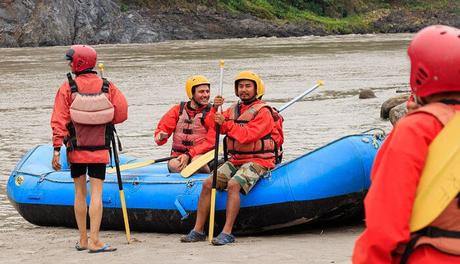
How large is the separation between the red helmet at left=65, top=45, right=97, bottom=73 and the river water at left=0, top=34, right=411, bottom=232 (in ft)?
7.19

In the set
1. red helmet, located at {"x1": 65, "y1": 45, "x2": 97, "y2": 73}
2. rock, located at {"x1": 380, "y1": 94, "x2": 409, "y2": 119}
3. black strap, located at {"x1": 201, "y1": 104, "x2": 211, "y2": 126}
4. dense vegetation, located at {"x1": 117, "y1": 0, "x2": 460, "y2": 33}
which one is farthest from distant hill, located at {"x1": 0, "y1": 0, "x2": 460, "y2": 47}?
red helmet, located at {"x1": 65, "y1": 45, "x2": 97, "y2": 73}

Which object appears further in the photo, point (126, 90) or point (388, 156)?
point (126, 90)

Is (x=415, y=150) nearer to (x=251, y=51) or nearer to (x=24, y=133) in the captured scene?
(x=24, y=133)

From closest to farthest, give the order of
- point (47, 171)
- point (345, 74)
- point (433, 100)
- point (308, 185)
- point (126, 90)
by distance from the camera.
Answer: point (433, 100)
point (308, 185)
point (47, 171)
point (126, 90)
point (345, 74)

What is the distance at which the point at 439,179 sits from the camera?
2.37 metres

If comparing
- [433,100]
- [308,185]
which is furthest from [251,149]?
[433,100]

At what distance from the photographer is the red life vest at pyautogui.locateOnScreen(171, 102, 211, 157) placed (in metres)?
7.54

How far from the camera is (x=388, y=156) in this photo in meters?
2.38

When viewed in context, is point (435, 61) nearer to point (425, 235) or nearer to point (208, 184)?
point (425, 235)

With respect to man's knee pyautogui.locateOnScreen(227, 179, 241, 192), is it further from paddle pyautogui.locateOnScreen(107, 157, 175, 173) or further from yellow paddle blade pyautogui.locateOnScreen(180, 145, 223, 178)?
paddle pyautogui.locateOnScreen(107, 157, 175, 173)

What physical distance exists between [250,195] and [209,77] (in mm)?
19203

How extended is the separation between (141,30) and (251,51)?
13136 millimetres

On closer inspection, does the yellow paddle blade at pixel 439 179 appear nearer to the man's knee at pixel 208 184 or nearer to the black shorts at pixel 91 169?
the black shorts at pixel 91 169

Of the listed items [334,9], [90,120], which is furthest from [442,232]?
[334,9]
